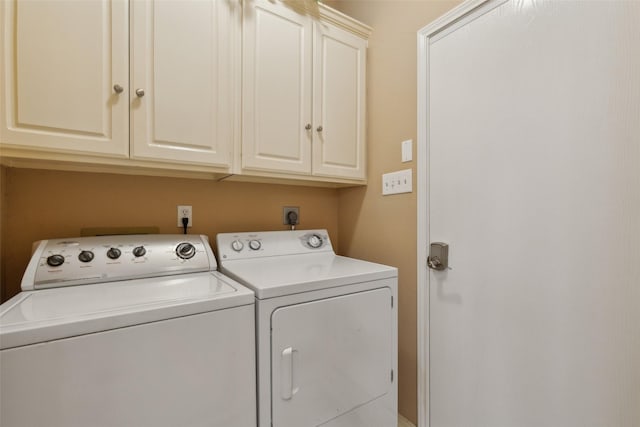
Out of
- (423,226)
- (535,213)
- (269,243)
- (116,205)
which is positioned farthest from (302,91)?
(535,213)

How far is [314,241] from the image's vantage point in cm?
181

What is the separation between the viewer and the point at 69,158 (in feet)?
3.46

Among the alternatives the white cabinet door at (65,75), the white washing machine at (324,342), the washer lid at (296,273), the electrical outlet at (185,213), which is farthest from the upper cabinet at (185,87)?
the white washing machine at (324,342)

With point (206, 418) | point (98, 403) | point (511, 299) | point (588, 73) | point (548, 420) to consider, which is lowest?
point (548, 420)

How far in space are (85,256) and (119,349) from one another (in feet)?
1.93

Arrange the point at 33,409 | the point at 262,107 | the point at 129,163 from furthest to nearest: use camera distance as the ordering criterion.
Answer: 1. the point at 262,107
2. the point at 129,163
3. the point at 33,409

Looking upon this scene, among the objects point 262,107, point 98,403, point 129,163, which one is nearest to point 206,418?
point 98,403

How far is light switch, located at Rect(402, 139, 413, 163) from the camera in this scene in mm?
1536

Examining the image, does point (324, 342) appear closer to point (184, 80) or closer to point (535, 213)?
point (535, 213)

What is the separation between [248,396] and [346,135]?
143 cm

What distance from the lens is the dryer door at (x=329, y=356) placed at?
997mm

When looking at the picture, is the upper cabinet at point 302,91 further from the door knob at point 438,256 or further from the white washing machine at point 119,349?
the white washing machine at point 119,349

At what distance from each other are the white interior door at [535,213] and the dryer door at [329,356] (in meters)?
0.38

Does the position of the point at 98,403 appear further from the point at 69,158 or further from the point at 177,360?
the point at 69,158
